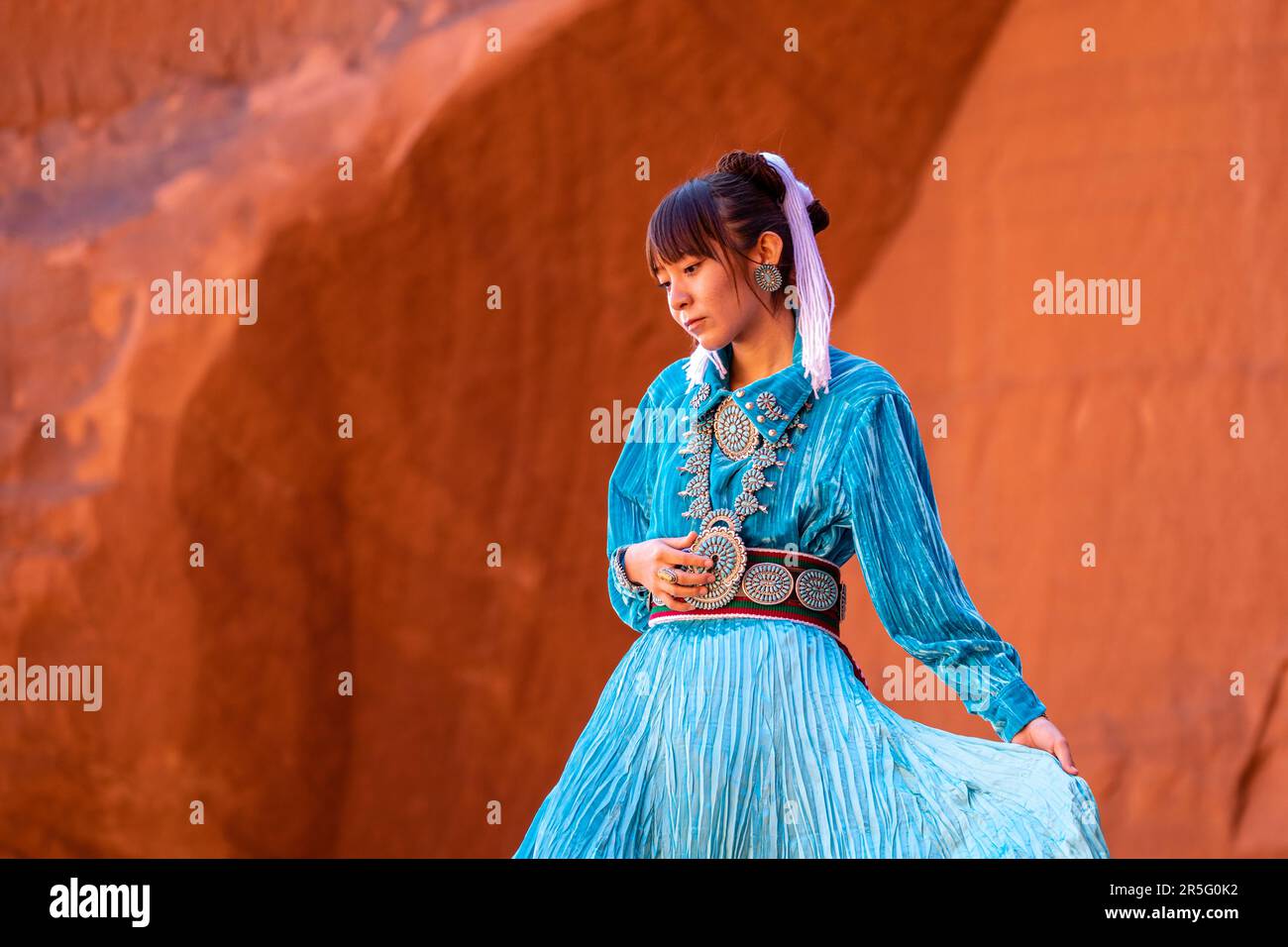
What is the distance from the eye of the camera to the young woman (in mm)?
2402

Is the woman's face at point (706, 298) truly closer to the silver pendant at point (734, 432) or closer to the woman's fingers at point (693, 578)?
the silver pendant at point (734, 432)

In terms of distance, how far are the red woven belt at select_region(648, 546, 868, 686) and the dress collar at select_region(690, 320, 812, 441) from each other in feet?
0.64

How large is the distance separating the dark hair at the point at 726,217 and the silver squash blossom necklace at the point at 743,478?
208 mm

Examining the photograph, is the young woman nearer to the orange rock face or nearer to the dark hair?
the dark hair

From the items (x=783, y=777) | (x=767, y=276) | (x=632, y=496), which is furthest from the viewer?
(x=632, y=496)

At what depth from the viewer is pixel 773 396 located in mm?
2633

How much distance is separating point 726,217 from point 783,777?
0.88 m

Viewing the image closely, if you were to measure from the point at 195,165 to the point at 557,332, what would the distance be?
1.22 m

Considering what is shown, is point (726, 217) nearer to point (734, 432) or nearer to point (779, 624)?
point (734, 432)

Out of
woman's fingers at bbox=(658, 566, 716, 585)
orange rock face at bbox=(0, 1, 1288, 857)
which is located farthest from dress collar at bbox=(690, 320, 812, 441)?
orange rock face at bbox=(0, 1, 1288, 857)

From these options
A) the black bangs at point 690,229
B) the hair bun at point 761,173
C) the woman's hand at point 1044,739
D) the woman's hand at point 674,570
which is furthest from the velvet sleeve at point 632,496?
the woman's hand at point 1044,739

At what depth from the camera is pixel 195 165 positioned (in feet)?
16.8

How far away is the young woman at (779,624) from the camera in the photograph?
7.88ft

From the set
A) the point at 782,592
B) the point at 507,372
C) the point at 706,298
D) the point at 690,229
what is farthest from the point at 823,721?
the point at 507,372
